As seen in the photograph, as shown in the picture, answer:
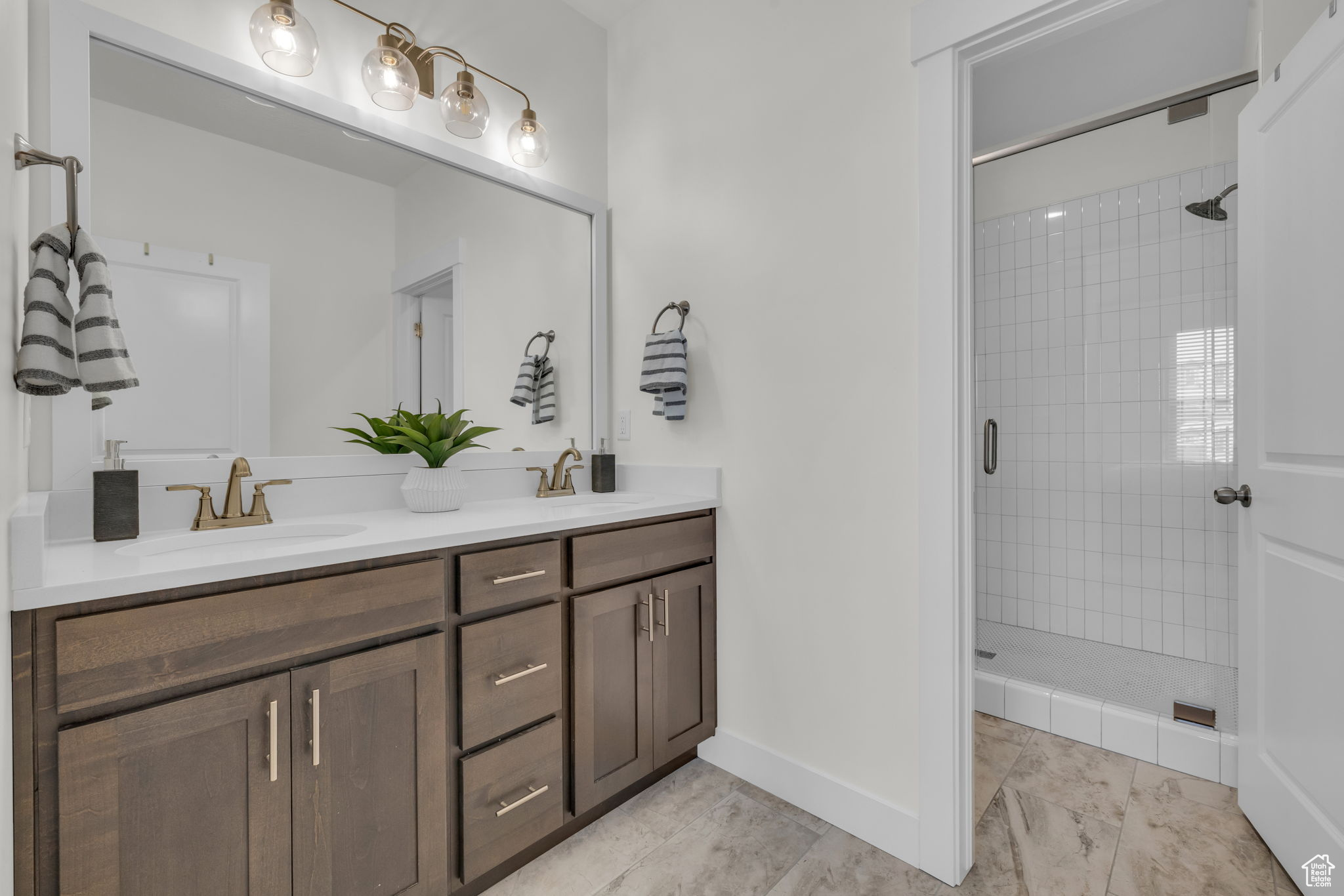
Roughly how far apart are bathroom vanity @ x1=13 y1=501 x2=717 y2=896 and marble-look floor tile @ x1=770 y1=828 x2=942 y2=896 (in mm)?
463

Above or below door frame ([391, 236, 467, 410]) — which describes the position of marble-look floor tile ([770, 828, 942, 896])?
below

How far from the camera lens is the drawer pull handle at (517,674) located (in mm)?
1362

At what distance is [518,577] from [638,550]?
1.26 ft

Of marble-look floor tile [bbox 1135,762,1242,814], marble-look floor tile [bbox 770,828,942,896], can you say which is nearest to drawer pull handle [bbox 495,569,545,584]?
marble-look floor tile [bbox 770,828,942,896]

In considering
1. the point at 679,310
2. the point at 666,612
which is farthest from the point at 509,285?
the point at 666,612

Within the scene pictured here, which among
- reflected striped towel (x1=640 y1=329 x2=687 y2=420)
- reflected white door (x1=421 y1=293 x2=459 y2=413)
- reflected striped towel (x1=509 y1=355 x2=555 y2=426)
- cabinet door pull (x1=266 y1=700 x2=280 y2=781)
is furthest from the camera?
reflected striped towel (x1=509 y1=355 x2=555 y2=426)

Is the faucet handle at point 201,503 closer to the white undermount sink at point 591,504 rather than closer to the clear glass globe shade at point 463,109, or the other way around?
the white undermount sink at point 591,504

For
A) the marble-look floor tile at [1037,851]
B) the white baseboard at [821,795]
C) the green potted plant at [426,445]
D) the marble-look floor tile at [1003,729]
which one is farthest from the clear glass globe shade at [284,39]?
the marble-look floor tile at [1003,729]

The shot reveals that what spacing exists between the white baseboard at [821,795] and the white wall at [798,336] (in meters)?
0.03

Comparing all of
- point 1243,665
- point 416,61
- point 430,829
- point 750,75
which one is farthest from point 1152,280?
point 430,829

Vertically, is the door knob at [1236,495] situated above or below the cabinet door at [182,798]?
above

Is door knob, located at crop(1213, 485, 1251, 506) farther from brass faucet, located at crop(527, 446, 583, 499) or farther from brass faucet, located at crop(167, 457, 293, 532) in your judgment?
brass faucet, located at crop(167, 457, 293, 532)

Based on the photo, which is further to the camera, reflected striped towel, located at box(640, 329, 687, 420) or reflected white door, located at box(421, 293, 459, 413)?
reflected striped towel, located at box(640, 329, 687, 420)

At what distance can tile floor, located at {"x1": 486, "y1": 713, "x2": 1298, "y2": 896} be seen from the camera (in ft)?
4.62
